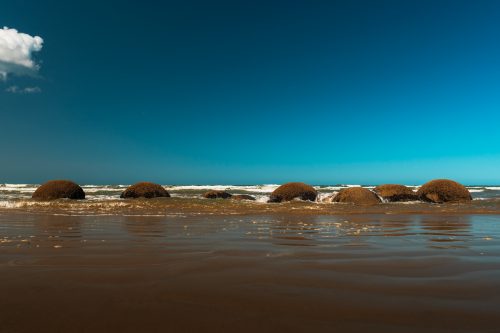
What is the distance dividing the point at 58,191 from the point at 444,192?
734 inches

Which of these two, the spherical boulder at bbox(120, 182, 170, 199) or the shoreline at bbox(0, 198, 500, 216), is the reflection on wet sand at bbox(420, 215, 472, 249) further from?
the spherical boulder at bbox(120, 182, 170, 199)

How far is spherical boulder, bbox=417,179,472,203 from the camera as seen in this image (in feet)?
54.3

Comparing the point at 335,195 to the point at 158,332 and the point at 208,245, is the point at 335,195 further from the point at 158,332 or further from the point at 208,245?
the point at 158,332

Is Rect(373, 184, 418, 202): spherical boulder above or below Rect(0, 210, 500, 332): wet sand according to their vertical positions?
above

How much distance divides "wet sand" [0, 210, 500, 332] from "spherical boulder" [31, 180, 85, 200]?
13729mm

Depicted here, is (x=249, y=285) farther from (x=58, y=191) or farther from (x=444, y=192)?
(x=58, y=191)

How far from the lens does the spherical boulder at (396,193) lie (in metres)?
17.5

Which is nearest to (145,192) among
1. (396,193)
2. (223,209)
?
(223,209)

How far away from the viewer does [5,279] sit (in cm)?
281

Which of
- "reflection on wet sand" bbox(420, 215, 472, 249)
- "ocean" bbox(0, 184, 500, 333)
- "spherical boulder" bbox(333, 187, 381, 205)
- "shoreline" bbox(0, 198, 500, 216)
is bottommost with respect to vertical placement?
"ocean" bbox(0, 184, 500, 333)

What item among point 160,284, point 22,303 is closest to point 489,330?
point 160,284

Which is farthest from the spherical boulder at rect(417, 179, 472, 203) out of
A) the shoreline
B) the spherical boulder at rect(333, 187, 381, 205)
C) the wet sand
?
the wet sand

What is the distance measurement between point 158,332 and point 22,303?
1.05m

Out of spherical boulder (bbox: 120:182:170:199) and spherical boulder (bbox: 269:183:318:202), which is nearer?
A: spherical boulder (bbox: 269:183:318:202)
